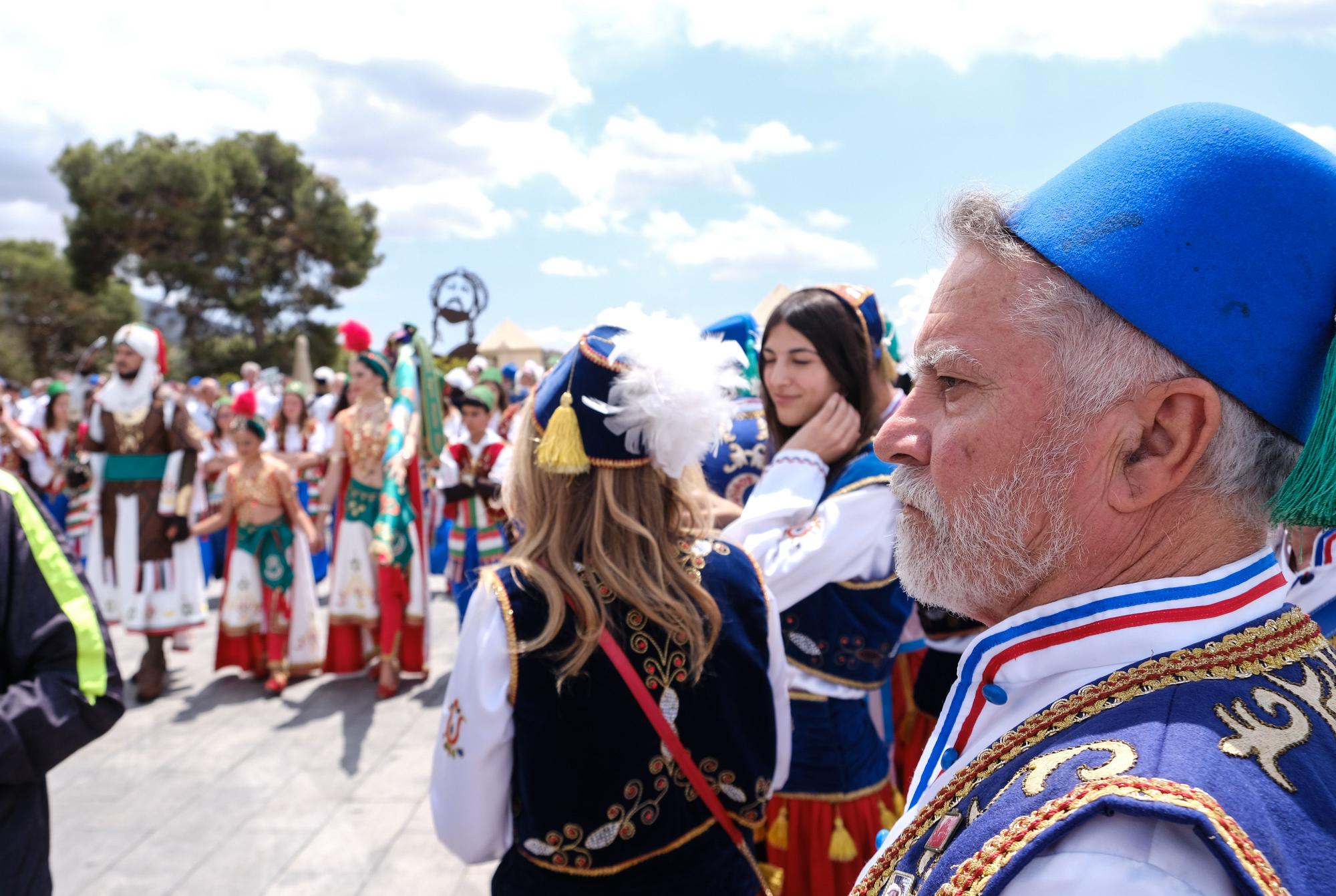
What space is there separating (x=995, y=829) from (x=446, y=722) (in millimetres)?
1377

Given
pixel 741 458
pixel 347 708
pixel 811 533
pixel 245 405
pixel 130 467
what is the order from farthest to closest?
pixel 245 405
pixel 130 467
pixel 347 708
pixel 741 458
pixel 811 533

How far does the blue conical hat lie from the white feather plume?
1138mm

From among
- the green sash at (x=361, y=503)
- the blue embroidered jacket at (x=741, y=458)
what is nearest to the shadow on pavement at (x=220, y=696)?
the green sash at (x=361, y=503)

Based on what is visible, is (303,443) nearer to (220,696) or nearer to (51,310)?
(220,696)

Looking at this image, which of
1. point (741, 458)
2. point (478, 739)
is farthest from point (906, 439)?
point (741, 458)

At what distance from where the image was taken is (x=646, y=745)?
1780mm

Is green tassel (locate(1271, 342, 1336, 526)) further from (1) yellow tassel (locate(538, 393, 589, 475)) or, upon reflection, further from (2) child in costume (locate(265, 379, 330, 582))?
(2) child in costume (locate(265, 379, 330, 582))

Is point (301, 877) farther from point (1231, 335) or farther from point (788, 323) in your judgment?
point (1231, 335)

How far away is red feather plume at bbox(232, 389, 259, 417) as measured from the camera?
19.4ft

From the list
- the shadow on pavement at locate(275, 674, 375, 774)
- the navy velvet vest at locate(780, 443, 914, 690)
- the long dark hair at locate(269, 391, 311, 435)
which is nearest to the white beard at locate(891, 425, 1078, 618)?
the navy velvet vest at locate(780, 443, 914, 690)

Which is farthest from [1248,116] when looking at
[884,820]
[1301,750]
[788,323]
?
[884,820]

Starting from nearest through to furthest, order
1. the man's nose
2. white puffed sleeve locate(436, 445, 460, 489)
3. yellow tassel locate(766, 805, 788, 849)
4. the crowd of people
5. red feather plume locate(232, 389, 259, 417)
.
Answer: the crowd of people, the man's nose, yellow tassel locate(766, 805, 788, 849), red feather plume locate(232, 389, 259, 417), white puffed sleeve locate(436, 445, 460, 489)

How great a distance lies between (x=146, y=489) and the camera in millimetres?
5809

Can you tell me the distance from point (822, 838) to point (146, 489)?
17.5 ft
